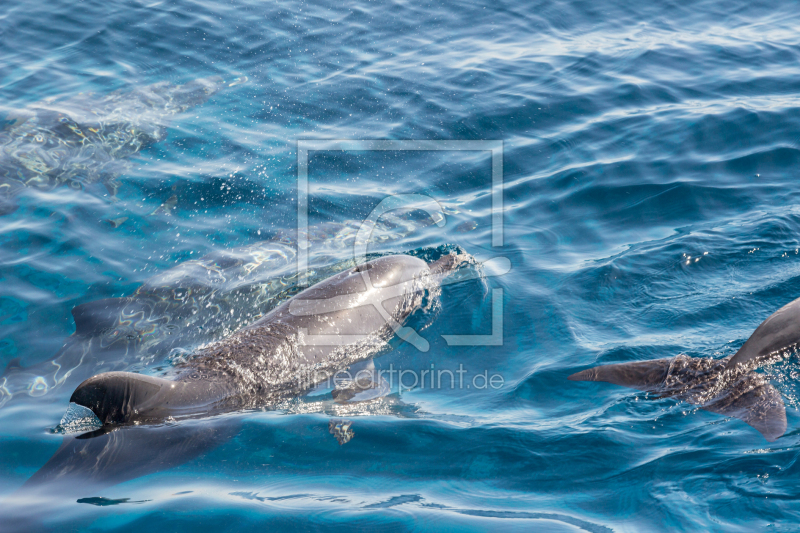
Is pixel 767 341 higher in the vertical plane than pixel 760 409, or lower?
higher

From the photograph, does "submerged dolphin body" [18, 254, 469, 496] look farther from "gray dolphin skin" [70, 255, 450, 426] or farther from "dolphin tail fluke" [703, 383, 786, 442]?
"dolphin tail fluke" [703, 383, 786, 442]

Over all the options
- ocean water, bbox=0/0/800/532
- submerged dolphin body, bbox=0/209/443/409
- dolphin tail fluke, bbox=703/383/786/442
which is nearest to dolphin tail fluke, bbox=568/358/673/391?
ocean water, bbox=0/0/800/532

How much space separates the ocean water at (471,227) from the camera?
5.10m

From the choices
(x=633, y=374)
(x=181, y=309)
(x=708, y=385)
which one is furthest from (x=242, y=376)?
(x=708, y=385)

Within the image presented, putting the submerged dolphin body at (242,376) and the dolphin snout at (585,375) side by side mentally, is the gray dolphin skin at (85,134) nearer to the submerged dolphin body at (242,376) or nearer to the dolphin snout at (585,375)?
the submerged dolphin body at (242,376)

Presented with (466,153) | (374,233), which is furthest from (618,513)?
(466,153)

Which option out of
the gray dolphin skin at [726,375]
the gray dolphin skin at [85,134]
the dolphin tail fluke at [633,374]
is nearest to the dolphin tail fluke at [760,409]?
the gray dolphin skin at [726,375]

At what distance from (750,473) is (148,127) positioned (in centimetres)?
1160

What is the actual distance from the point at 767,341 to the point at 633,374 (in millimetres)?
1293

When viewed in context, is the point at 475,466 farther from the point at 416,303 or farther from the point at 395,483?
the point at 416,303

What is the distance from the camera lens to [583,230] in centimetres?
963

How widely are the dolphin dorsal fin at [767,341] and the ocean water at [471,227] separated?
0.17 metres

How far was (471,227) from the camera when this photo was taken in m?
10.1

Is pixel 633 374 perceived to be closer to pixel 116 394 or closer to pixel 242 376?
pixel 242 376
